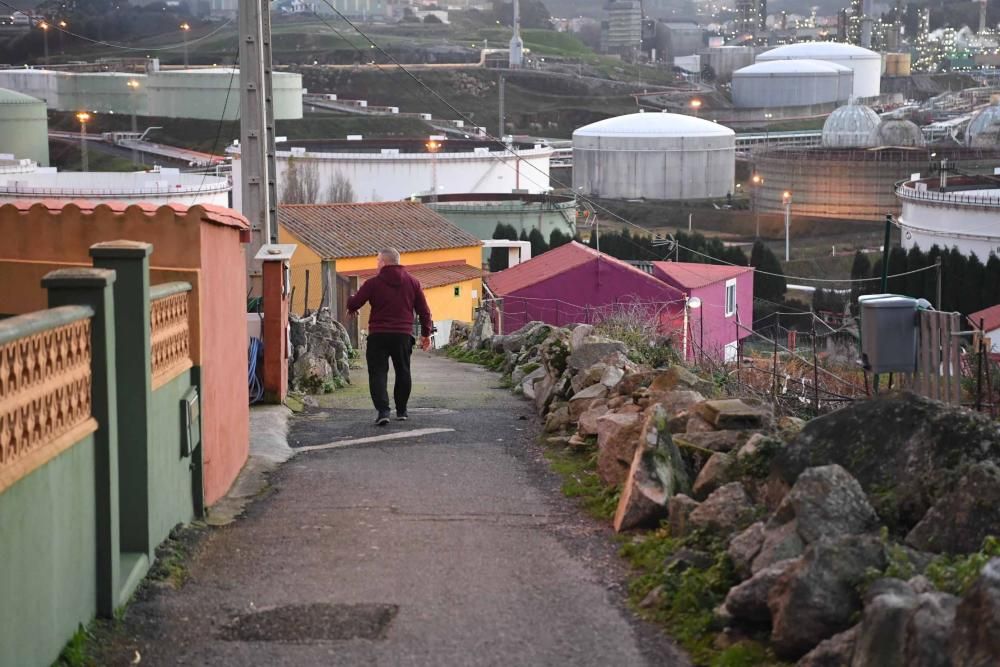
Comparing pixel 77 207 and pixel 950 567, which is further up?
pixel 77 207

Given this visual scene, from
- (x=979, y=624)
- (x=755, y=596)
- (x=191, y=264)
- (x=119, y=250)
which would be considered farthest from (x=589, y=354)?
(x=979, y=624)

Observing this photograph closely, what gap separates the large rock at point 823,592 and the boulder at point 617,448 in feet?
9.03

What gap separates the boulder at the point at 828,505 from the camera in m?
5.04

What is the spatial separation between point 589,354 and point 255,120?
7.67 m

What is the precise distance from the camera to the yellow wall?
3105cm

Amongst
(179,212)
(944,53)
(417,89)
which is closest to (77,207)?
(179,212)

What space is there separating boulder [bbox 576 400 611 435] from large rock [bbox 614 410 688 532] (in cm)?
199

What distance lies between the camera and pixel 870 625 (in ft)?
13.1

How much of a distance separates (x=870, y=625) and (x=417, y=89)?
121 meters

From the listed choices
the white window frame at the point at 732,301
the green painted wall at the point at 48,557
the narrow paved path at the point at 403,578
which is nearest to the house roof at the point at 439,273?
the white window frame at the point at 732,301

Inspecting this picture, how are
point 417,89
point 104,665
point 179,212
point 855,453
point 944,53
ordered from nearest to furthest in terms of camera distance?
point 104,665 → point 855,453 → point 179,212 → point 417,89 → point 944,53

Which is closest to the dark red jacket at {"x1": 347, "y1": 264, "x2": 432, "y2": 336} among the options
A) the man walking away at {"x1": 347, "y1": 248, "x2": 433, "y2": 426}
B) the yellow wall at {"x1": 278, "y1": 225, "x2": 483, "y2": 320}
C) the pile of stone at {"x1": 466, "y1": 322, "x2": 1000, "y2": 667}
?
the man walking away at {"x1": 347, "y1": 248, "x2": 433, "y2": 426}

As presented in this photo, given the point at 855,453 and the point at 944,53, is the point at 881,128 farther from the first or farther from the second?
the point at 944,53

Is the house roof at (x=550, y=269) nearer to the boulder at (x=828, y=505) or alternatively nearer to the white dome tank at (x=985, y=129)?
the boulder at (x=828, y=505)
